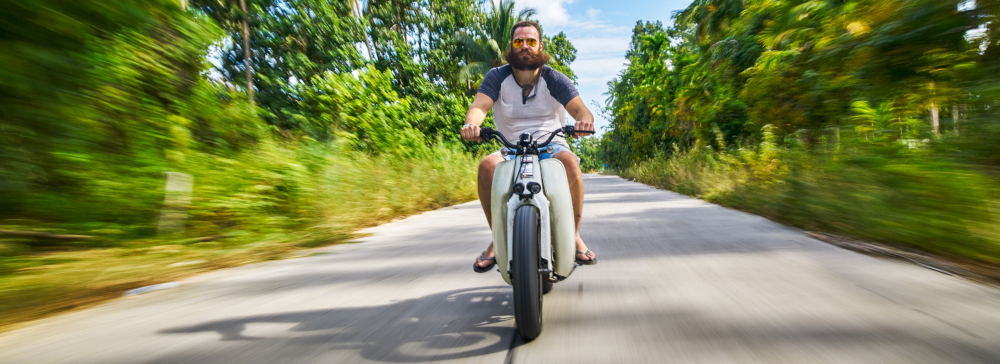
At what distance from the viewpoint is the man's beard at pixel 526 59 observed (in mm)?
3119

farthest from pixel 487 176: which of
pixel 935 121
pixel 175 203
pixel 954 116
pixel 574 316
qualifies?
pixel 935 121

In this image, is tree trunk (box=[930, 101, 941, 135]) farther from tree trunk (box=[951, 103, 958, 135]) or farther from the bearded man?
the bearded man

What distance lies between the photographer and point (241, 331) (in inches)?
105

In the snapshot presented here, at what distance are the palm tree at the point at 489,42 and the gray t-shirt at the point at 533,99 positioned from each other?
2341cm

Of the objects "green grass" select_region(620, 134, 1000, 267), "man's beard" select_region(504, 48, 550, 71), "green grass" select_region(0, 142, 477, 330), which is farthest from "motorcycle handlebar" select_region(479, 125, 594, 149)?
"green grass" select_region(620, 134, 1000, 267)

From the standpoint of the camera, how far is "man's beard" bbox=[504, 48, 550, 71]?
3.12 m

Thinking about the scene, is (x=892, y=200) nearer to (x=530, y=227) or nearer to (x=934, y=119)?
(x=934, y=119)

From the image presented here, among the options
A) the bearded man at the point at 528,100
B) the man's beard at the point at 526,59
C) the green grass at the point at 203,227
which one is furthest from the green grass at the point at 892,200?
the green grass at the point at 203,227

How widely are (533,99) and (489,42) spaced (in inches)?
1015

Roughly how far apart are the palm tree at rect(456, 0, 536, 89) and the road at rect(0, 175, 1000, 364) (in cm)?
2315

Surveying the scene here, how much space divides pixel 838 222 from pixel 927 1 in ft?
7.12

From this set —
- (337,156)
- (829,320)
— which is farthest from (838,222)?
(337,156)

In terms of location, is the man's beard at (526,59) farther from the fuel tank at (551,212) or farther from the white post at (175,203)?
the white post at (175,203)

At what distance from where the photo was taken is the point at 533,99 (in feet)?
10.6
